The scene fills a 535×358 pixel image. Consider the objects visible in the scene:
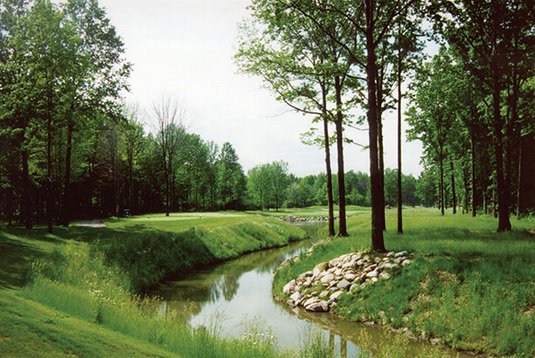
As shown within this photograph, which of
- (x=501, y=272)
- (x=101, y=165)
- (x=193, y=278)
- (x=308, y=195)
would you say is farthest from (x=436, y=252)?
(x=308, y=195)

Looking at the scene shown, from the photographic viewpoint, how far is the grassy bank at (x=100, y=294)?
26.2 feet

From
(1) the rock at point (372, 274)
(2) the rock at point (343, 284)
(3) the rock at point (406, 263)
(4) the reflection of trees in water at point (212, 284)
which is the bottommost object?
(4) the reflection of trees in water at point (212, 284)

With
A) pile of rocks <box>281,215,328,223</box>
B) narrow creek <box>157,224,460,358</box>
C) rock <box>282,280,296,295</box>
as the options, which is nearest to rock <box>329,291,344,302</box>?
narrow creek <box>157,224,460,358</box>

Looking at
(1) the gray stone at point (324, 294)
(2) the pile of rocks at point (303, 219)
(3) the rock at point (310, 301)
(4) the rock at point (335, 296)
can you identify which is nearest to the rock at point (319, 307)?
(3) the rock at point (310, 301)

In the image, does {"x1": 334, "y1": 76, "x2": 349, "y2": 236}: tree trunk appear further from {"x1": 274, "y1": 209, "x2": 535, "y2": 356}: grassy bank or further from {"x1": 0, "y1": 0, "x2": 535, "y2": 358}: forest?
{"x1": 274, "y1": 209, "x2": 535, "y2": 356}: grassy bank

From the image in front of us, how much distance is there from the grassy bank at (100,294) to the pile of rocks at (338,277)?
15.7ft

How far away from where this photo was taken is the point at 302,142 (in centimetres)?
2816

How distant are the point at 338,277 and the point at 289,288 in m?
2.74

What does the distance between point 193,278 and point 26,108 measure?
15348 millimetres

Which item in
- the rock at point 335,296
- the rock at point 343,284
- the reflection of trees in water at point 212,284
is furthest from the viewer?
the reflection of trees in water at point 212,284

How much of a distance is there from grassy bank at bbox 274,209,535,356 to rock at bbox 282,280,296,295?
3.52 metres

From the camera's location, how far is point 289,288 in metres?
19.5

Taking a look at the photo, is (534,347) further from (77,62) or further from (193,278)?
(77,62)

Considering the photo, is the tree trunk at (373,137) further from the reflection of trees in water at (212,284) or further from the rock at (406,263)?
the reflection of trees in water at (212,284)
